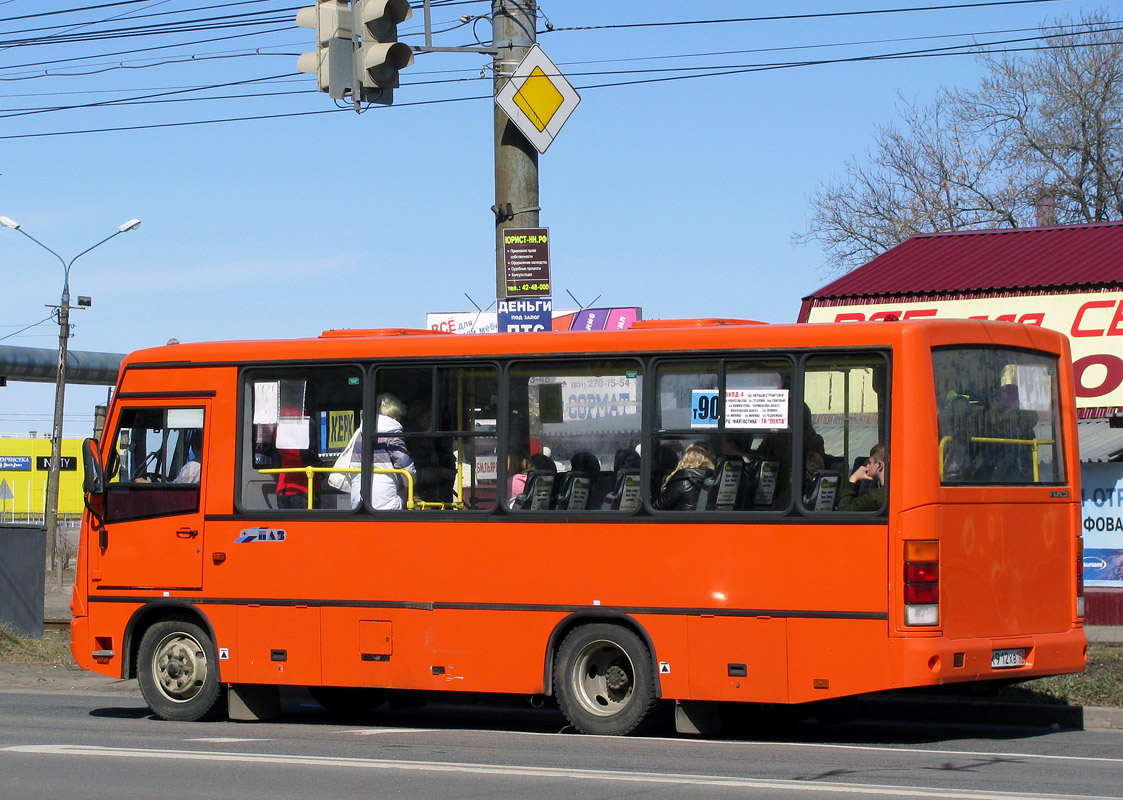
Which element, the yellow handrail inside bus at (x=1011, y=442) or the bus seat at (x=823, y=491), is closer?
the yellow handrail inside bus at (x=1011, y=442)

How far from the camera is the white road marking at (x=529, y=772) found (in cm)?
755

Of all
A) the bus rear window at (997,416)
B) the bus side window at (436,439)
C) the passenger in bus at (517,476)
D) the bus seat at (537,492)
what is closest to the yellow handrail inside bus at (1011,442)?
the bus rear window at (997,416)

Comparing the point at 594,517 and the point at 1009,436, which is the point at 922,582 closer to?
the point at 1009,436

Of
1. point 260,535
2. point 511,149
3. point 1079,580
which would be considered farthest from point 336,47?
point 1079,580

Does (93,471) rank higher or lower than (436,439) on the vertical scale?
lower

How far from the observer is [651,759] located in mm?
9141

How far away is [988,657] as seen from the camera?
9.54 m

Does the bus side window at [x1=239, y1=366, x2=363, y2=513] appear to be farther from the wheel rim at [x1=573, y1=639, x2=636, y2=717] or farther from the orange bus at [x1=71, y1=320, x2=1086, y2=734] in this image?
the wheel rim at [x1=573, y1=639, x2=636, y2=717]

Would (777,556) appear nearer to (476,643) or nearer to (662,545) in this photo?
(662,545)

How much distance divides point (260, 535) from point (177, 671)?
136cm

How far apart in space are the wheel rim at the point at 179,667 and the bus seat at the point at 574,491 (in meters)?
3.17

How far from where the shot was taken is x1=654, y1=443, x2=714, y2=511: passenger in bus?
10.0 m

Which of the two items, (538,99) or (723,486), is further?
(538,99)

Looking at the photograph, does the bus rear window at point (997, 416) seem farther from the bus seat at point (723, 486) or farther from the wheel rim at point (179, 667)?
the wheel rim at point (179, 667)
